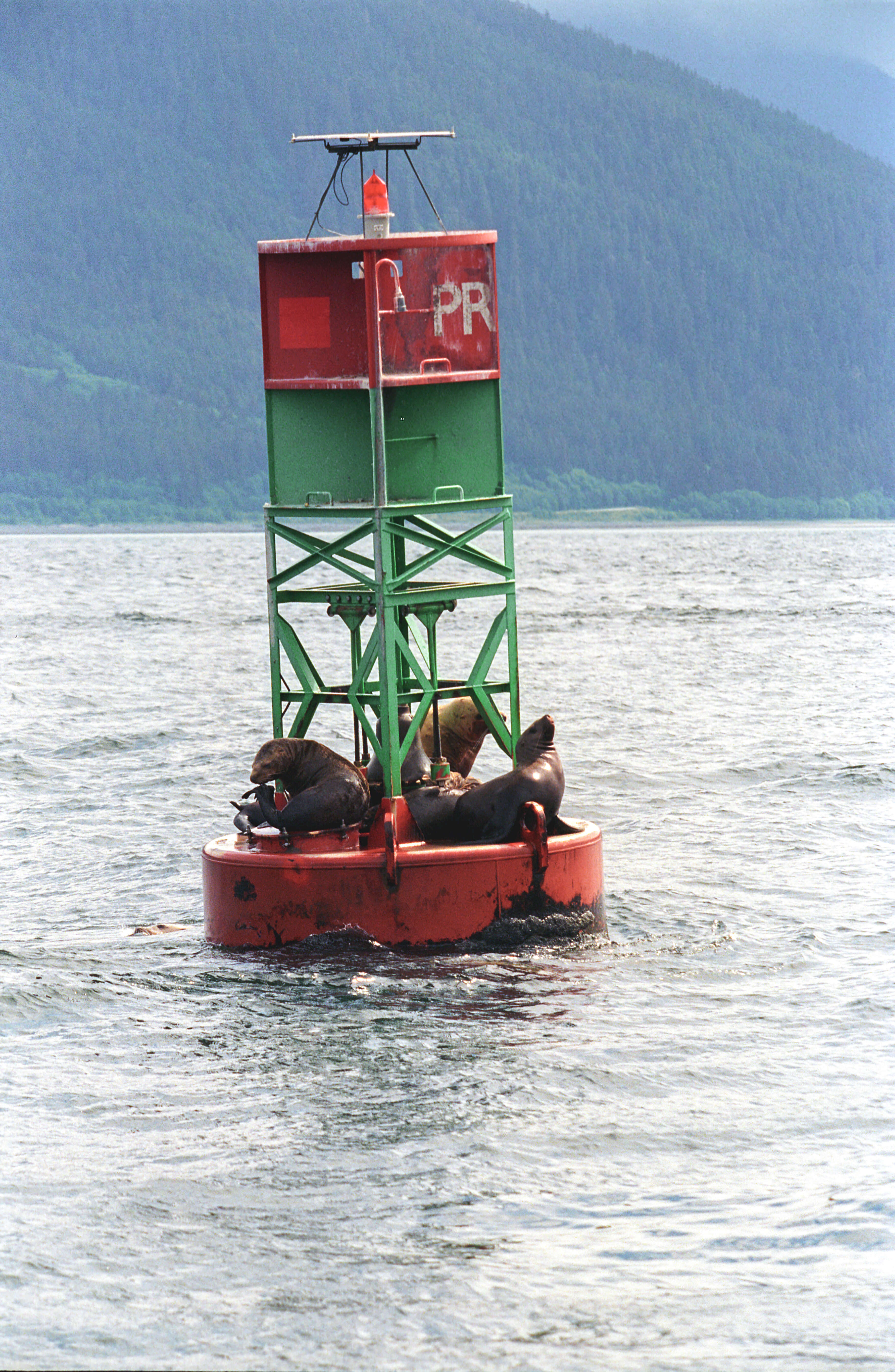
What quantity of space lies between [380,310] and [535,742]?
3703 mm

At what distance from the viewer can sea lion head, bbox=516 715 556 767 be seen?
15805 millimetres

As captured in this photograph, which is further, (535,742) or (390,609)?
(535,742)

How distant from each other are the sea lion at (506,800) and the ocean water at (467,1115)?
984 millimetres

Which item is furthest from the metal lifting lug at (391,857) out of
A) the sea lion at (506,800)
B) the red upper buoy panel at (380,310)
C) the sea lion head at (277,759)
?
the red upper buoy panel at (380,310)

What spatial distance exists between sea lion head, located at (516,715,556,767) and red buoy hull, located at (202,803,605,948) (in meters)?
0.90

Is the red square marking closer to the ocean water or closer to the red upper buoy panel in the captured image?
the red upper buoy panel

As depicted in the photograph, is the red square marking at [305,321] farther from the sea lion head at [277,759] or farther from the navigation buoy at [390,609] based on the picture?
the sea lion head at [277,759]

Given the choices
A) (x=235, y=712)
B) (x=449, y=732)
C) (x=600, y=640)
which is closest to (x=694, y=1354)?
(x=449, y=732)

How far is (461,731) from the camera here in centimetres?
1702

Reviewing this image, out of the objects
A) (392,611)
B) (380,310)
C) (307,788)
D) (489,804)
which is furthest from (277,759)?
(380,310)

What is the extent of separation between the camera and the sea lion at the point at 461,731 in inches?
667

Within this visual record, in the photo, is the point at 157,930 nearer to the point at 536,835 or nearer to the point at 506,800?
the point at 506,800

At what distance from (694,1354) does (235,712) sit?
2829cm

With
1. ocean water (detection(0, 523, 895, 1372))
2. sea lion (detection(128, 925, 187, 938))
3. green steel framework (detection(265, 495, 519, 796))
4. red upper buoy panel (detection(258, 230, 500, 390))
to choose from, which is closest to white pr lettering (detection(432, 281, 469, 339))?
red upper buoy panel (detection(258, 230, 500, 390))
